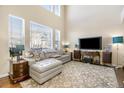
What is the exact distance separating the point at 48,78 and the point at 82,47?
359 cm

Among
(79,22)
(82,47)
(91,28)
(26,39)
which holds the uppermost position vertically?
(79,22)

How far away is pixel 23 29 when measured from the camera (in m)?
4.05

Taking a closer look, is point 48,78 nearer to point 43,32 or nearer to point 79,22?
point 43,32

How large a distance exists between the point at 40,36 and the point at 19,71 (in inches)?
104

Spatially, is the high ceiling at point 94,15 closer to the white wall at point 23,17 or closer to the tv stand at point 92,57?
the white wall at point 23,17

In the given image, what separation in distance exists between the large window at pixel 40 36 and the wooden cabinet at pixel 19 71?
1.65m

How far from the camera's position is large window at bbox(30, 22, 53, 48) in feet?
15.0

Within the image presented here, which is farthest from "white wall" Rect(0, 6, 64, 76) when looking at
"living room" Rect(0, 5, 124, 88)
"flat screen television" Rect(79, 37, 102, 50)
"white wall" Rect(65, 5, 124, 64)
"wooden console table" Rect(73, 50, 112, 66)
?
"wooden console table" Rect(73, 50, 112, 66)

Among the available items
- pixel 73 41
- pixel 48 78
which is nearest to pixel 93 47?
pixel 73 41

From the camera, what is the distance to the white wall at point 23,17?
3251 millimetres

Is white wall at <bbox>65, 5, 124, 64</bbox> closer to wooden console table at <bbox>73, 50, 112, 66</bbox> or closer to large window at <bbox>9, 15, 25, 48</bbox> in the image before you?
wooden console table at <bbox>73, 50, 112, 66</bbox>

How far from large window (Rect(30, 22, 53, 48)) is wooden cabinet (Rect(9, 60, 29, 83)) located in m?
1.65

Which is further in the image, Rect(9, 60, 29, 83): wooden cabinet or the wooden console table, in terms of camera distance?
the wooden console table

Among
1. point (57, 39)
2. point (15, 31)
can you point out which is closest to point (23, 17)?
point (15, 31)
